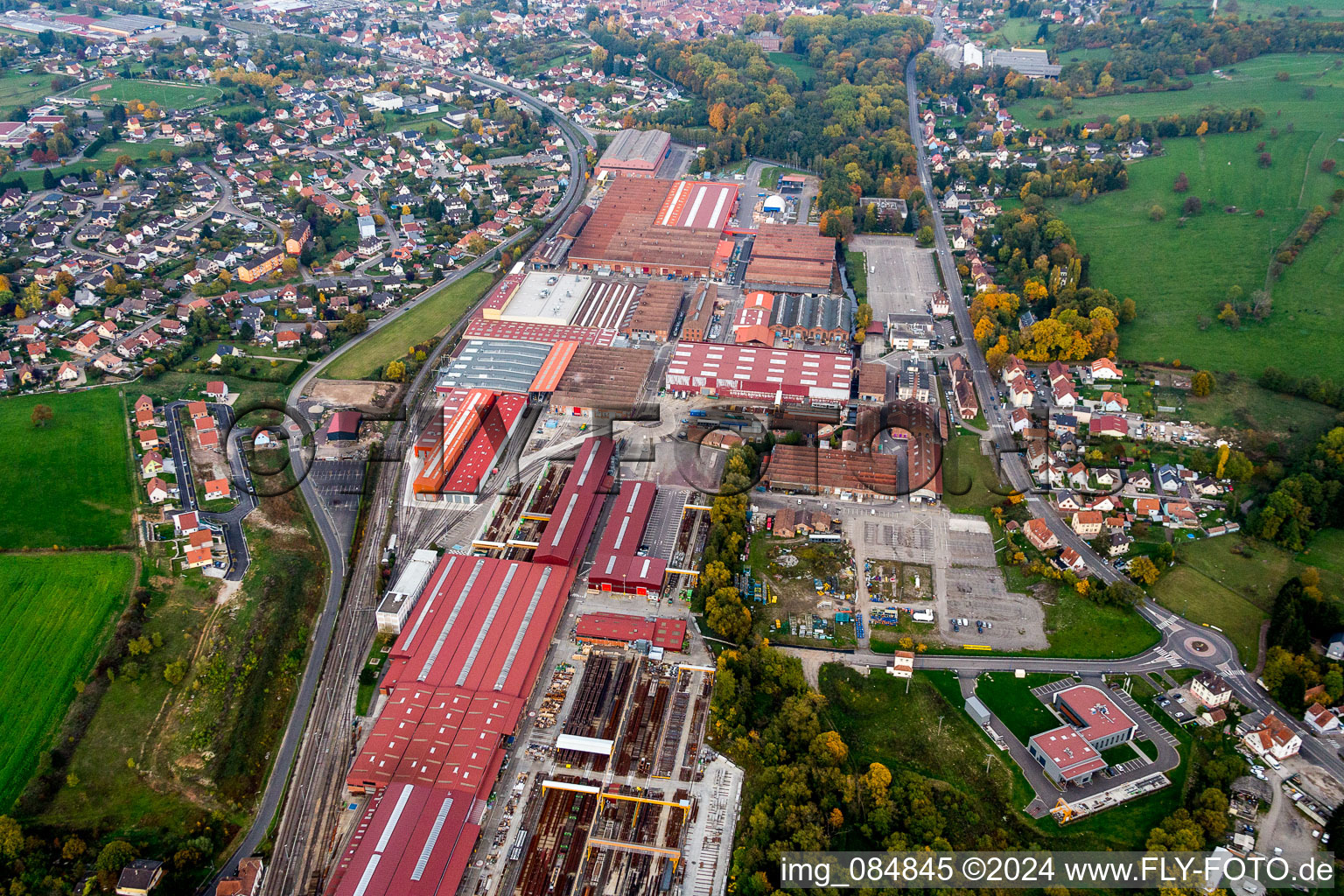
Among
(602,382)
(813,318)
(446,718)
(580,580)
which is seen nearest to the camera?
(446,718)

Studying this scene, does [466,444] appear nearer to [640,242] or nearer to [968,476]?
[968,476]

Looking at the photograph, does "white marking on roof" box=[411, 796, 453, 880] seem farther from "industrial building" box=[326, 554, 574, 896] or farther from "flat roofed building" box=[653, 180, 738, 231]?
"flat roofed building" box=[653, 180, 738, 231]

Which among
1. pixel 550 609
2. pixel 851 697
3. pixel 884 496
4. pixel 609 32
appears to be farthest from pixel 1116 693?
pixel 609 32

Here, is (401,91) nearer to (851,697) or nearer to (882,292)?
(882,292)

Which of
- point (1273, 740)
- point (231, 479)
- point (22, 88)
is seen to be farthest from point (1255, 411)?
point (22, 88)

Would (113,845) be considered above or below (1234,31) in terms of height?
below

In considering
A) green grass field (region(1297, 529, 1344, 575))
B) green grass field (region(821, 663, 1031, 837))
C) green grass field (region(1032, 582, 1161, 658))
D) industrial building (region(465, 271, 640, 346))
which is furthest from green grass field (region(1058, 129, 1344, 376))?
industrial building (region(465, 271, 640, 346))
